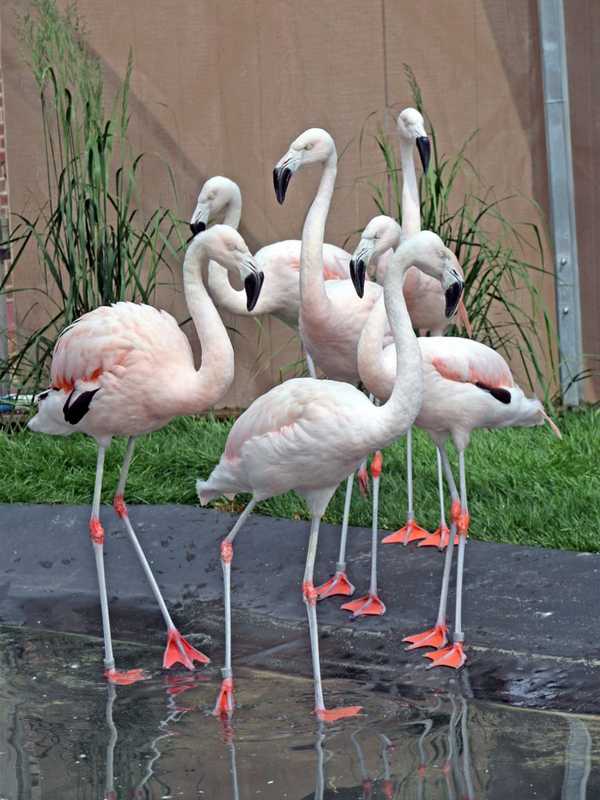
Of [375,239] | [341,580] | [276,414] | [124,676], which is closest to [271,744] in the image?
[124,676]

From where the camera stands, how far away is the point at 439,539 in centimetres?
595

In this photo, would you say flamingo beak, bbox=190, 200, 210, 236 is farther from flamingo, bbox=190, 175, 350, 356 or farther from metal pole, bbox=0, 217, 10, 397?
metal pole, bbox=0, 217, 10, 397

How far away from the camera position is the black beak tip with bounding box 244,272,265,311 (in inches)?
192

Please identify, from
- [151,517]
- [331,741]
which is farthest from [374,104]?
[331,741]

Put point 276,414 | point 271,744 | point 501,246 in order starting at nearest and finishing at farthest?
point 271,744 → point 276,414 → point 501,246

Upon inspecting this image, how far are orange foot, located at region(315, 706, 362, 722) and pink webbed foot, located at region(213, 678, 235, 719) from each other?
27 centimetres

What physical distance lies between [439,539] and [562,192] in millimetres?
2986

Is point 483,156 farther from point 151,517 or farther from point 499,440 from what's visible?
point 151,517

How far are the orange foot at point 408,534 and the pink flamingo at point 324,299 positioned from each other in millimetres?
322

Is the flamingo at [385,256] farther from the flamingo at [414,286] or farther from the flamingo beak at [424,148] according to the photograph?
the flamingo beak at [424,148]

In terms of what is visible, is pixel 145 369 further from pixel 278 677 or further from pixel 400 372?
pixel 278 677

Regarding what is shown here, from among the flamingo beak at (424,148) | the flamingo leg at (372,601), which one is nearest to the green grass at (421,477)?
the flamingo leg at (372,601)

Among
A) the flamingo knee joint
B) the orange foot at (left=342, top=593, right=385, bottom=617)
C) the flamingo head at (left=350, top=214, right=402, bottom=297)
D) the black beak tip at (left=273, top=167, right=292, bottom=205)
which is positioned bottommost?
the orange foot at (left=342, top=593, right=385, bottom=617)

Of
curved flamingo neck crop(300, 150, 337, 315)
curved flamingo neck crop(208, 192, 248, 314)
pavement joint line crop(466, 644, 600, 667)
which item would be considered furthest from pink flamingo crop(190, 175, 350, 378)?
pavement joint line crop(466, 644, 600, 667)
